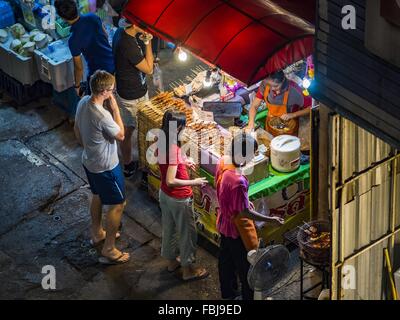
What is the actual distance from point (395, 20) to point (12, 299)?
223 inches

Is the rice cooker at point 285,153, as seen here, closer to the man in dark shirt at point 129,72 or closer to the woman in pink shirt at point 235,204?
the woman in pink shirt at point 235,204

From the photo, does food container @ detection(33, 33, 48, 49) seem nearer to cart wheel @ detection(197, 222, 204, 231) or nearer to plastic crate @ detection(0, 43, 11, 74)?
plastic crate @ detection(0, 43, 11, 74)

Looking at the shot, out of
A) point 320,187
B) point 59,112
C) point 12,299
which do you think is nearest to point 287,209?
point 320,187

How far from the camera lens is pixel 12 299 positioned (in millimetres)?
11000

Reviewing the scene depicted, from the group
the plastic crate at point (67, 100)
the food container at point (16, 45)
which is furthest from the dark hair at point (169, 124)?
the food container at point (16, 45)

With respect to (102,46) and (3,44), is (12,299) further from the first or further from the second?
(3,44)

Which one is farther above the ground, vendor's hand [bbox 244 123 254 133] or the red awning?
the red awning

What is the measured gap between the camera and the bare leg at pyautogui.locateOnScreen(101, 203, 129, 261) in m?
11.2

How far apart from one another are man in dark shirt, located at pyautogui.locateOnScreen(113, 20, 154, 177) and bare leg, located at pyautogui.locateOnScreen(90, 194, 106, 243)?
1.51m

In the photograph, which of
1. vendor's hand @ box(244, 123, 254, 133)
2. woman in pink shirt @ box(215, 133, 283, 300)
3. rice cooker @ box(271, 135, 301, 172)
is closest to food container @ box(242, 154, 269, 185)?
rice cooker @ box(271, 135, 301, 172)

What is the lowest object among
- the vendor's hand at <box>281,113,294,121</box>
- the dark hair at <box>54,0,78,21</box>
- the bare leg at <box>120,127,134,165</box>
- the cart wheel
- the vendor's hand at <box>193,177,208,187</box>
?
the cart wheel

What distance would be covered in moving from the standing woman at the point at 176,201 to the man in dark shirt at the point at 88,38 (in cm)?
253

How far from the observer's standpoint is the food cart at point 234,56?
11.3m

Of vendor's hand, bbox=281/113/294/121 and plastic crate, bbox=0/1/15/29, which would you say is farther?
plastic crate, bbox=0/1/15/29
